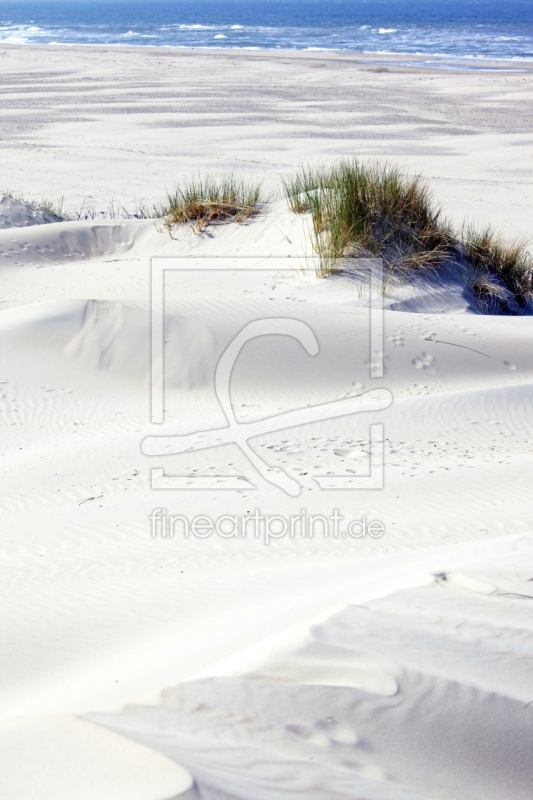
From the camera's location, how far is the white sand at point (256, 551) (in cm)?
206

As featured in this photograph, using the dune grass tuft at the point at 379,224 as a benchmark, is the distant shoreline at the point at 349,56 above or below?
above

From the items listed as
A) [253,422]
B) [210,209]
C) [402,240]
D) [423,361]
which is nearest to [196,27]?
[210,209]

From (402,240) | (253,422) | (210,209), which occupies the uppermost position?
(210,209)

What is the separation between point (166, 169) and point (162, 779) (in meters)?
14.6

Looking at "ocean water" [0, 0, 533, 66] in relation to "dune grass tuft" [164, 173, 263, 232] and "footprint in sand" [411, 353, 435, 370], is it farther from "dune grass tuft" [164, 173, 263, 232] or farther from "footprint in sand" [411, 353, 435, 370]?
"footprint in sand" [411, 353, 435, 370]

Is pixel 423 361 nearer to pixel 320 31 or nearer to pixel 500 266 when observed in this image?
pixel 500 266

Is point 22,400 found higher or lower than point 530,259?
lower

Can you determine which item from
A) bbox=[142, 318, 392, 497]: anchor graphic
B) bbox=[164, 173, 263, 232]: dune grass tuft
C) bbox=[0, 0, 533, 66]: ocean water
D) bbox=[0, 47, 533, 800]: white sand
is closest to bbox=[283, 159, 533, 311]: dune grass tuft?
bbox=[0, 47, 533, 800]: white sand

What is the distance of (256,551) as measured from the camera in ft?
13.2

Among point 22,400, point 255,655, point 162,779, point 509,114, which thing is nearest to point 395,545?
point 255,655

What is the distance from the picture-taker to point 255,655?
98.3 inches

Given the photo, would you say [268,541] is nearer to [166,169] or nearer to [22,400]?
[22,400]

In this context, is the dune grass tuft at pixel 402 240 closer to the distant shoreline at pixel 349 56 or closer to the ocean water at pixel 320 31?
the distant shoreline at pixel 349 56

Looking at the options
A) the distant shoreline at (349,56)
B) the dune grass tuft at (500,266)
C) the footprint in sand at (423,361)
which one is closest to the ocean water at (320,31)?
the distant shoreline at (349,56)
